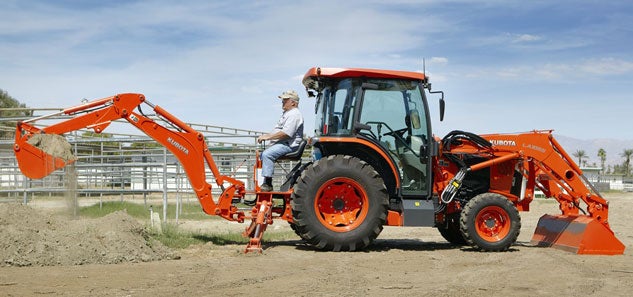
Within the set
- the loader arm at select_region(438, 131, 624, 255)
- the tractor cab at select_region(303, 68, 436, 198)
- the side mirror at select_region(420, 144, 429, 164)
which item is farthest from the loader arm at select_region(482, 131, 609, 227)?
the tractor cab at select_region(303, 68, 436, 198)

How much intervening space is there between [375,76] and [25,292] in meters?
5.44

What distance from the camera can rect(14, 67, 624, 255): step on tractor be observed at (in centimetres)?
921

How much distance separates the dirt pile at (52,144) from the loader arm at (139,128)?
0.05 m

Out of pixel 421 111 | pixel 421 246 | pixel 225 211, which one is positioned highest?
pixel 421 111

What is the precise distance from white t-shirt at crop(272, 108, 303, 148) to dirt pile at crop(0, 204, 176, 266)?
7.44 ft

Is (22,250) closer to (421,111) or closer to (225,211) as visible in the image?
(225,211)

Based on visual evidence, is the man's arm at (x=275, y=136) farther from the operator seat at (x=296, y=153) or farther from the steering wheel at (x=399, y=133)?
the steering wheel at (x=399, y=133)

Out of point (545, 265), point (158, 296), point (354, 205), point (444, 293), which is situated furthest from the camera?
point (354, 205)

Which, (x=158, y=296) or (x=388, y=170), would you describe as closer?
(x=158, y=296)

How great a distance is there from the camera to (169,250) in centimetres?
867

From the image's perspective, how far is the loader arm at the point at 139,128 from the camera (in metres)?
8.84

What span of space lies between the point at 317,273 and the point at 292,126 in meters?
2.64

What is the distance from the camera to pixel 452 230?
10758 mm

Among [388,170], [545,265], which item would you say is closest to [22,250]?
[388,170]
